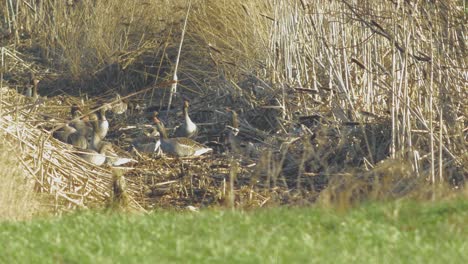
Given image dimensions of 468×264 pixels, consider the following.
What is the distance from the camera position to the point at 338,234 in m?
6.67

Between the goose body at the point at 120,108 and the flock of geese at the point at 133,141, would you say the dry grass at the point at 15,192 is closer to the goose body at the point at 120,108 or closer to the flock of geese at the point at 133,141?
the flock of geese at the point at 133,141

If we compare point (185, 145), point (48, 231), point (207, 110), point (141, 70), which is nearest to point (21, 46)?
point (141, 70)

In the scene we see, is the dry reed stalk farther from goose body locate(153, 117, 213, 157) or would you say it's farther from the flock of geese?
goose body locate(153, 117, 213, 157)

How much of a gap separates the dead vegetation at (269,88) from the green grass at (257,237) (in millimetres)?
525

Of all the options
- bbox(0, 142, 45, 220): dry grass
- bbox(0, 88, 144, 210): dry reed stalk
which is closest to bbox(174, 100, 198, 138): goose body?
bbox(0, 88, 144, 210): dry reed stalk

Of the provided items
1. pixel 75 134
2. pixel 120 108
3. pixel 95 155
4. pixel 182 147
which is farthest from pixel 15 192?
pixel 120 108

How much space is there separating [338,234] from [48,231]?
2.01 metres

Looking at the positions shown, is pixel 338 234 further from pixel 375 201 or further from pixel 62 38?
pixel 62 38

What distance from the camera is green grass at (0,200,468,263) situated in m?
6.13

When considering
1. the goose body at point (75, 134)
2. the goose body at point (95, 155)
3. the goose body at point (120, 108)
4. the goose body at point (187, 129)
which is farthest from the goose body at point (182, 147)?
the goose body at point (120, 108)

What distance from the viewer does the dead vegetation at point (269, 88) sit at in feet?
34.3

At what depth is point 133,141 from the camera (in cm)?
1441

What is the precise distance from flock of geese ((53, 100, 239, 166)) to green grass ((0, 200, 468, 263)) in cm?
529

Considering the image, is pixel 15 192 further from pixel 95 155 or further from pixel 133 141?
pixel 133 141
